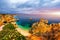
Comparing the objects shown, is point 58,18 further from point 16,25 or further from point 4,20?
point 4,20

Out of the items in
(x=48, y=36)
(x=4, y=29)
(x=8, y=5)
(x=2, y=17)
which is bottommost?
(x=48, y=36)

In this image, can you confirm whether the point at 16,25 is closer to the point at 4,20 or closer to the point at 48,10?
the point at 4,20

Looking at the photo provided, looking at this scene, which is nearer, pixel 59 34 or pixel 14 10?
pixel 59 34

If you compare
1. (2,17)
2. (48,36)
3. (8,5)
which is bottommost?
(48,36)

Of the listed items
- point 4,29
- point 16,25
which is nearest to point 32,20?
point 16,25

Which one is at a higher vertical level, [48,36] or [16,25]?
[16,25]

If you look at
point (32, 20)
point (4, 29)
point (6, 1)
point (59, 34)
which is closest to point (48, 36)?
point (59, 34)
